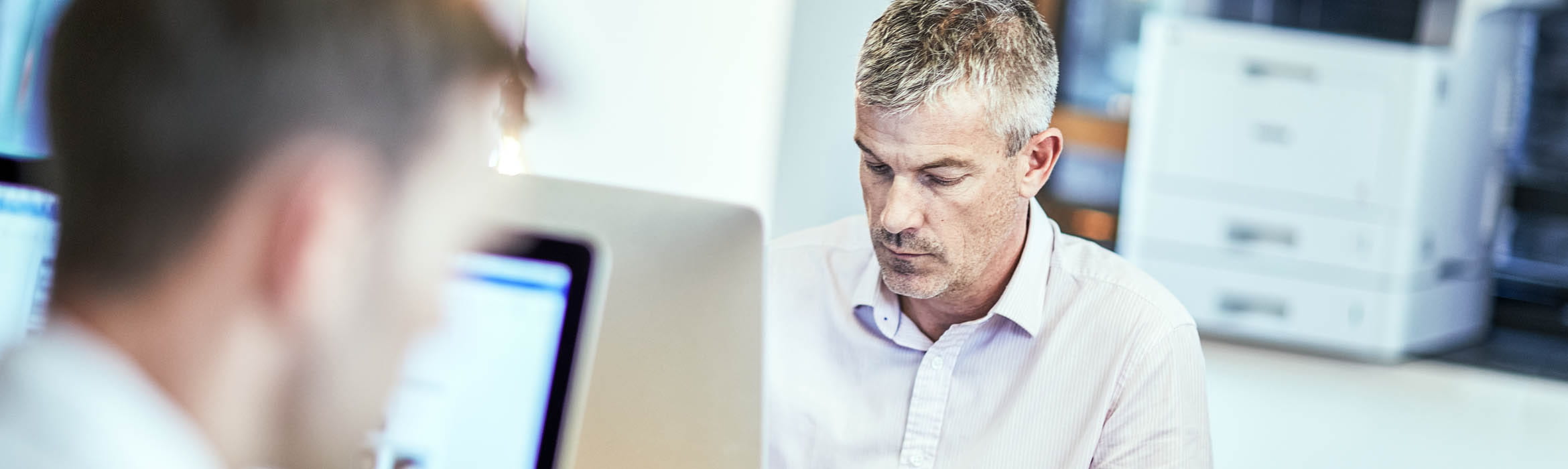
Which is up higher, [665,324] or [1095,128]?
[1095,128]

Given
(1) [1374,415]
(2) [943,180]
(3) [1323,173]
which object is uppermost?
(3) [1323,173]

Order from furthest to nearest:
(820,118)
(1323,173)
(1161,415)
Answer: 1. (1323,173)
2. (820,118)
3. (1161,415)

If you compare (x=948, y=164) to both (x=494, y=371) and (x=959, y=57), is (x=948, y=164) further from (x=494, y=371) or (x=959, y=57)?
(x=494, y=371)

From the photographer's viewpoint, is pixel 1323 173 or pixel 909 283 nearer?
pixel 909 283

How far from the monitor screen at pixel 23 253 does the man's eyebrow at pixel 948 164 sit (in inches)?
25.5

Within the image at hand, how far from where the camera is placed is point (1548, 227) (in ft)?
8.44

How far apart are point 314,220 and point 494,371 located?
131mm

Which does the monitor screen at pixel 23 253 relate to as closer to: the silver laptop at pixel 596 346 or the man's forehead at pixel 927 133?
the silver laptop at pixel 596 346

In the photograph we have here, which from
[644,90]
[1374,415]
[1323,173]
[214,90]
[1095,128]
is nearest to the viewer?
[214,90]

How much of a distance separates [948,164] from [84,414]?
→ 73 centimetres

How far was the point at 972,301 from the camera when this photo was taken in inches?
42.0

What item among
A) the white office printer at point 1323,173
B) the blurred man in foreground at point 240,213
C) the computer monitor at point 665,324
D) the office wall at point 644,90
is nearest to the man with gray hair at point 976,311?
the computer monitor at point 665,324

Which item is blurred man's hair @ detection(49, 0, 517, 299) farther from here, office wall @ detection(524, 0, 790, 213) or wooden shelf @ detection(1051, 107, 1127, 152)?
wooden shelf @ detection(1051, 107, 1127, 152)

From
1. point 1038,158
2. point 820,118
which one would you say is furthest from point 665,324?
point 820,118
